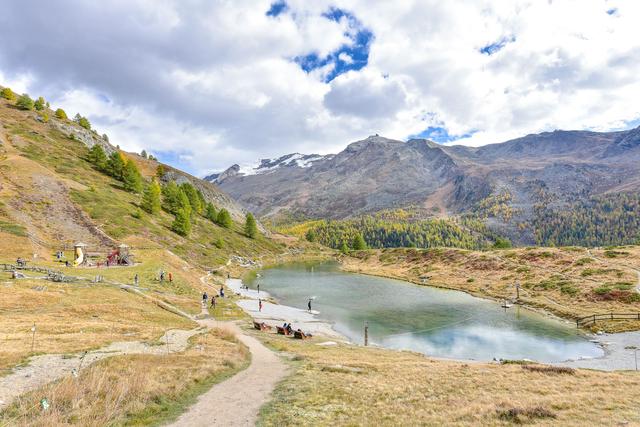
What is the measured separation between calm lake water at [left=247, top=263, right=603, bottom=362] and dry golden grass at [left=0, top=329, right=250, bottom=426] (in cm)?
3150

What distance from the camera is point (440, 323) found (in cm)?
6006

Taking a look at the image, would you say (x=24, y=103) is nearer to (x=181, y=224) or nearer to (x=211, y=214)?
(x=211, y=214)

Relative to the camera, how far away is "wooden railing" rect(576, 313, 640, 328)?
5485 cm

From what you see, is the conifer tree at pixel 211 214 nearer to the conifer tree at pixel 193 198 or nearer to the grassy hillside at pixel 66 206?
the conifer tree at pixel 193 198

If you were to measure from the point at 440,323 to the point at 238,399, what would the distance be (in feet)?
160

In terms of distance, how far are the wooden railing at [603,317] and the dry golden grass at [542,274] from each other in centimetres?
201

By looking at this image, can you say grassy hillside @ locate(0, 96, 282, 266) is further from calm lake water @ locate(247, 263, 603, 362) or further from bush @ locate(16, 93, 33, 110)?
calm lake water @ locate(247, 263, 603, 362)

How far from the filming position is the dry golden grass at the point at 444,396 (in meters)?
16.5

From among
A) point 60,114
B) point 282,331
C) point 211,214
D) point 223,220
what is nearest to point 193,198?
point 211,214

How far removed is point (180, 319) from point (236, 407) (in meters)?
30.6

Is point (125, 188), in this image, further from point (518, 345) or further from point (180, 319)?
point (518, 345)

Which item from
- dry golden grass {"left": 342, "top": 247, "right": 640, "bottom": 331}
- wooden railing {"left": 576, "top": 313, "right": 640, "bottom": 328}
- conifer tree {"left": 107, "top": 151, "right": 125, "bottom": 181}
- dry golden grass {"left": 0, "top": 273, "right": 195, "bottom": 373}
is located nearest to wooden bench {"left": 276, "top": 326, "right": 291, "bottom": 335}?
dry golden grass {"left": 0, "top": 273, "right": 195, "bottom": 373}

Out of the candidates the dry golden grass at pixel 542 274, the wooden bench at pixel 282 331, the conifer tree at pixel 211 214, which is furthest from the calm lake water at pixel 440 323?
the conifer tree at pixel 211 214

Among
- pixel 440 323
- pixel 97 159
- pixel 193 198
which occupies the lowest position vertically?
pixel 440 323
